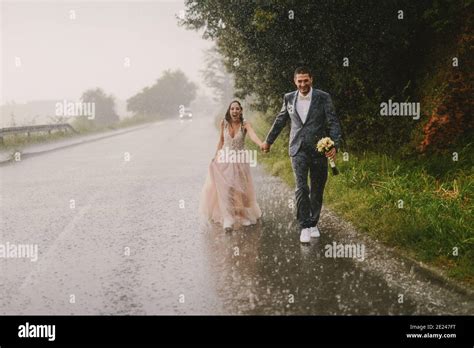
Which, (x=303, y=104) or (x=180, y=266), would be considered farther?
(x=303, y=104)

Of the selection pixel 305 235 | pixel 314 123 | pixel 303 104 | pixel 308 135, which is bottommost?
pixel 305 235

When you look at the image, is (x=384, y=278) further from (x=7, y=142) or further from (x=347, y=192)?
(x=7, y=142)

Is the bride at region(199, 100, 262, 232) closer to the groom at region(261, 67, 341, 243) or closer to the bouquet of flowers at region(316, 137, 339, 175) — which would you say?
the groom at region(261, 67, 341, 243)

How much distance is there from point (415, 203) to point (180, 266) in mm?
3424

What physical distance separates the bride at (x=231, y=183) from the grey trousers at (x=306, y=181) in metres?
1.13

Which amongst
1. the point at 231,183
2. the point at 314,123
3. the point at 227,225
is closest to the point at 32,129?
the point at 231,183

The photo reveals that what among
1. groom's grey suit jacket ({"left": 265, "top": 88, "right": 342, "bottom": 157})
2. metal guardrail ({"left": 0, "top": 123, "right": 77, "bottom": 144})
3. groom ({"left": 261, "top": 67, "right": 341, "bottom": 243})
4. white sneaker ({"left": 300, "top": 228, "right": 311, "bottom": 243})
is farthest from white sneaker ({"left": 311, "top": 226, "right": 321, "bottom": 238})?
metal guardrail ({"left": 0, "top": 123, "right": 77, "bottom": 144})

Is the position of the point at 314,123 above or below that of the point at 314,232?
above

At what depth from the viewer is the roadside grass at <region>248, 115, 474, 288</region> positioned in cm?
562

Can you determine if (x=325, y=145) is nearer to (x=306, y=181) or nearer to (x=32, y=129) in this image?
(x=306, y=181)

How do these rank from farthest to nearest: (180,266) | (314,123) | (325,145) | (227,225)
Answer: (227,225) → (314,123) → (325,145) → (180,266)

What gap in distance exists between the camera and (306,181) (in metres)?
6.55
